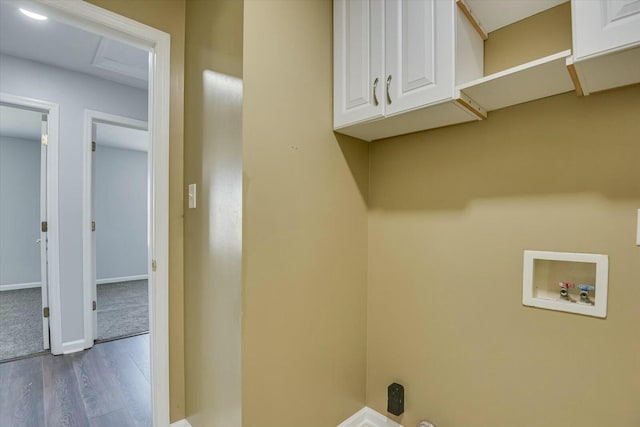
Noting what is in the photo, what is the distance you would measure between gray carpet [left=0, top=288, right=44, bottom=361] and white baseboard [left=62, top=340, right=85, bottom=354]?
0.89 feet

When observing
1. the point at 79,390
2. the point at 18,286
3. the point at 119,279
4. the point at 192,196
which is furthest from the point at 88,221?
the point at 18,286

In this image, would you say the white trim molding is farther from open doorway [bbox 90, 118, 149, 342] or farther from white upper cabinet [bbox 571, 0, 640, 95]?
white upper cabinet [bbox 571, 0, 640, 95]

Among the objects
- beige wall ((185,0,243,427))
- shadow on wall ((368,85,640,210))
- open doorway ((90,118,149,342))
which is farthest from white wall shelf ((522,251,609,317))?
open doorway ((90,118,149,342))

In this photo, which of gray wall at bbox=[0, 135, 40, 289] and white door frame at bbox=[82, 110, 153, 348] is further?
gray wall at bbox=[0, 135, 40, 289]

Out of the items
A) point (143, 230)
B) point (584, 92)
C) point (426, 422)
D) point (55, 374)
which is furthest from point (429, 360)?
point (143, 230)

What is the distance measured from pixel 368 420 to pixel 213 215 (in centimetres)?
146

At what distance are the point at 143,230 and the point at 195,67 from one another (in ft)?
18.2

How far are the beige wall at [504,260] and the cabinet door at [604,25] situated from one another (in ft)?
1.12

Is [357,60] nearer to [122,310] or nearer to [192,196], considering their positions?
[192,196]

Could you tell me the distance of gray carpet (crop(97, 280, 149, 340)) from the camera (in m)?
3.28

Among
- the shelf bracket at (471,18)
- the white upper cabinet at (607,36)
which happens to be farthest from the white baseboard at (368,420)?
the shelf bracket at (471,18)

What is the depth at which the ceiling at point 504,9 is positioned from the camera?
4.07ft

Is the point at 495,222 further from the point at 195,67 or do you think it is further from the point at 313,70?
the point at 195,67

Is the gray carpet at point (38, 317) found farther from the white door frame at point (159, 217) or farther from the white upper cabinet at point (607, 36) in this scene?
the white upper cabinet at point (607, 36)
